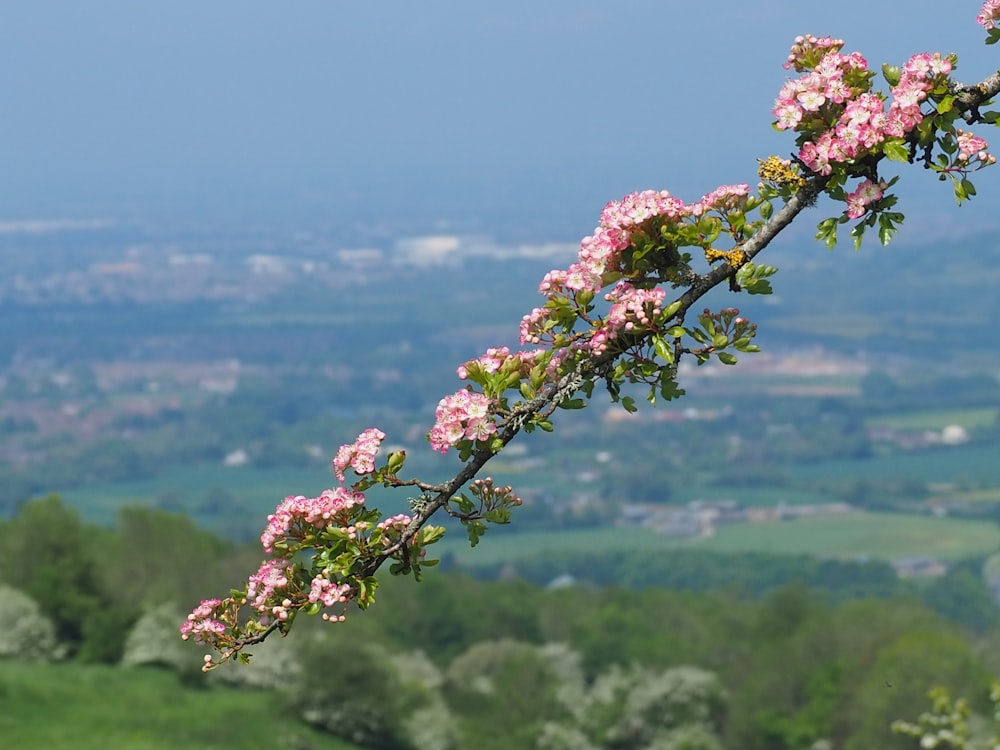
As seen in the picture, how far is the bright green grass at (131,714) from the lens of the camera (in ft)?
151

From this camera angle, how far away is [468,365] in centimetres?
489

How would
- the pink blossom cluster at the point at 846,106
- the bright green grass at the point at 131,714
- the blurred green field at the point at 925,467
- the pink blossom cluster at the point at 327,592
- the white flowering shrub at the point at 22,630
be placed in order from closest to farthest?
the pink blossom cluster at the point at 327,592 < the pink blossom cluster at the point at 846,106 < the bright green grass at the point at 131,714 < the white flowering shrub at the point at 22,630 < the blurred green field at the point at 925,467

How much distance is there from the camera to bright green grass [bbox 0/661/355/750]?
151ft

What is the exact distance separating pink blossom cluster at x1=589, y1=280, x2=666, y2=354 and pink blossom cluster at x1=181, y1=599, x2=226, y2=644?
159 cm

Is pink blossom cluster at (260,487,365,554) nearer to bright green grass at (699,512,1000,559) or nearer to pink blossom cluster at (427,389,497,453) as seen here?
pink blossom cluster at (427,389,497,453)

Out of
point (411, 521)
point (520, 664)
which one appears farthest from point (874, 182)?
point (520, 664)

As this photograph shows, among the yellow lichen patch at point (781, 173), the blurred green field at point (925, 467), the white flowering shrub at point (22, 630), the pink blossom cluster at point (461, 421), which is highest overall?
the yellow lichen patch at point (781, 173)

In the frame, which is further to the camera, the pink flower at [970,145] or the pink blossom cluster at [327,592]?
the pink flower at [970,145]

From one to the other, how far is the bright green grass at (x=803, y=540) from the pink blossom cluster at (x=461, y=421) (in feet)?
450

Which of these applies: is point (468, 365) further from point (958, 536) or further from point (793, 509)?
point (793, 509)

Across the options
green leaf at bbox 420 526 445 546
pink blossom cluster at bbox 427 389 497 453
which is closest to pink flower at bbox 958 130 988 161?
pink blossom cluster at bbox 427 389 497 453

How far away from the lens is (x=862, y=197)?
502 centimetres

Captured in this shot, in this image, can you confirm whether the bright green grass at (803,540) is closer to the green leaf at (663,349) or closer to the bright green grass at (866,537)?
the bright green grass at (866,537)

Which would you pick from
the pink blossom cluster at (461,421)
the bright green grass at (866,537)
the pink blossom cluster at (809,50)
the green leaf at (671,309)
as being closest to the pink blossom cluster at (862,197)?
the pink blossom cluster at (809,50)
